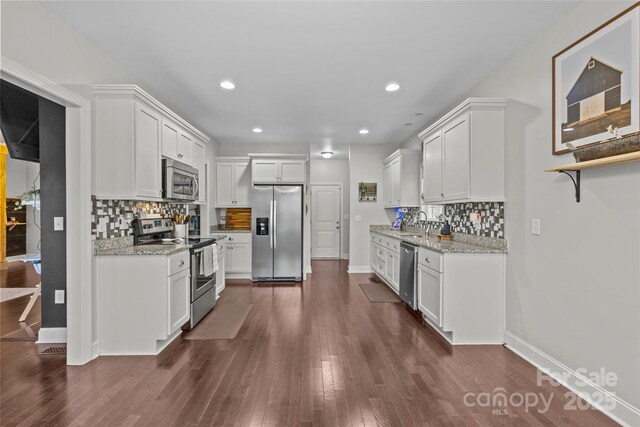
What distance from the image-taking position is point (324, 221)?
27.3ft

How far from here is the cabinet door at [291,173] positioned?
5656 mm

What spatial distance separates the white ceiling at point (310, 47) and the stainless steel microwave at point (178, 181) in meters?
0.96


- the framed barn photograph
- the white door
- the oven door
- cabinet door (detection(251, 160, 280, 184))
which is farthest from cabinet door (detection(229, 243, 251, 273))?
the framed barn photograph

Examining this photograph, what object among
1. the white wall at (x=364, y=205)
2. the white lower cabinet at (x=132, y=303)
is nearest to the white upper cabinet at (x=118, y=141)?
the white lower cabinet at (x=132, y=303)

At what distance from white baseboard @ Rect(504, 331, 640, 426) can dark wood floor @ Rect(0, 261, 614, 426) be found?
0.08 metres

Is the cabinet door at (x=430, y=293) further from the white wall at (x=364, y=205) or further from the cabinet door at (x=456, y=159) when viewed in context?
the white wall at (x=364, y=205)

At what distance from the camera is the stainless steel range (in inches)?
130

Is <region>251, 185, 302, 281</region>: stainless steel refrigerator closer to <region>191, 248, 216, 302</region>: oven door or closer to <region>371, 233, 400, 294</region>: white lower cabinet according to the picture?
<region>371, 233, 400, 294</region>: white lower cabinet

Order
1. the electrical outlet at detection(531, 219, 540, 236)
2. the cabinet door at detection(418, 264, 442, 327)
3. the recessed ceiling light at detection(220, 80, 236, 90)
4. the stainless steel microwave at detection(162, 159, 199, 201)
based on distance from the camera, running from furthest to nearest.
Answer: the recessed ceiling light at detection(220, 80, 236, 90) < the stainless steel microwave at detection(162, 159, 199, 201) < the cabinet door at detection(418, 264, 442, 327) < the electrical outlet at detection(531, 219, 540, 236)

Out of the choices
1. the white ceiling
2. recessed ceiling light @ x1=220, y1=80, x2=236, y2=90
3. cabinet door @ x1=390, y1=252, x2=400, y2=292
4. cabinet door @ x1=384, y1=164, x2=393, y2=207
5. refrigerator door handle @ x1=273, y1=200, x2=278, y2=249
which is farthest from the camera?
cabinet door @ x1=384, y1=164, x2=393, y2=207

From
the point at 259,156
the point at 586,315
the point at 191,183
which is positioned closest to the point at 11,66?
the point at 191,183

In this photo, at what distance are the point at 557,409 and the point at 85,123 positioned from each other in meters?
4.26

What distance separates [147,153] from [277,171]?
286 centimetres

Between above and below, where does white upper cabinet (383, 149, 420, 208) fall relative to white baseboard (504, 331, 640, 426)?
above
